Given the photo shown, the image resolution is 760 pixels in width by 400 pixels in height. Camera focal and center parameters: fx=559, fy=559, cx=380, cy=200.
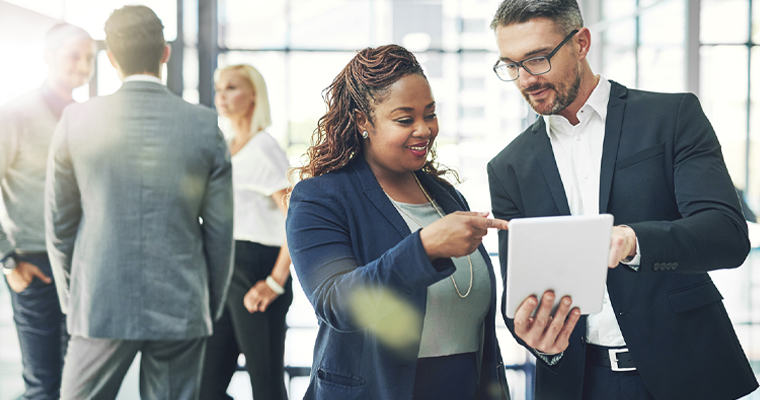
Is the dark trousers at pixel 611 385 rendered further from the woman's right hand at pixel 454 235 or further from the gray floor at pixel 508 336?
the gray floor at pixel 508 336

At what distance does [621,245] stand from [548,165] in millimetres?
390

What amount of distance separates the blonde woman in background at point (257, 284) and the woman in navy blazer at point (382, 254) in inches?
52.1

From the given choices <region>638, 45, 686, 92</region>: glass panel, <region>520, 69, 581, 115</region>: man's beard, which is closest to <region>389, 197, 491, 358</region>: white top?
<region>520, 69, 581, 115</region>: man's beard

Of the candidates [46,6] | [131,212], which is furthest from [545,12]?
[46,6]

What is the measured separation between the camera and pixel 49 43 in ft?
8.50

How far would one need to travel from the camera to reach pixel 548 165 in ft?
5.07

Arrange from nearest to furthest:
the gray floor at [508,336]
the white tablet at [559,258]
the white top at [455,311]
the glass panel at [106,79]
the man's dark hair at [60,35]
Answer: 1. the white tablet at [559,258]
2. the white top at [455,311]
3. the man's dark hair at [60,35]
4. the glass panel at [106,79]
5. the gray floor at [508,336]

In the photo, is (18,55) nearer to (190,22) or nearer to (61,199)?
(61,199)

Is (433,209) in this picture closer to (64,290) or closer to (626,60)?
(64,290)

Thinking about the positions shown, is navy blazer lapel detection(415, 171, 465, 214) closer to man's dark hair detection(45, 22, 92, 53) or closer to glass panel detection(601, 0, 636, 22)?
man's dark hair detection(45, 22, 92, 53)

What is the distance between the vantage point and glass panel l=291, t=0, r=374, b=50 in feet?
15.1

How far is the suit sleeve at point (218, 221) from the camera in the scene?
2.04m

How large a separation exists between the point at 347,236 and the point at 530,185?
Answer: 58 centimetres

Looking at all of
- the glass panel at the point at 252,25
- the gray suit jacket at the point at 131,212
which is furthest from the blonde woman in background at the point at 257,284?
the glass panel at the point at 252,25
